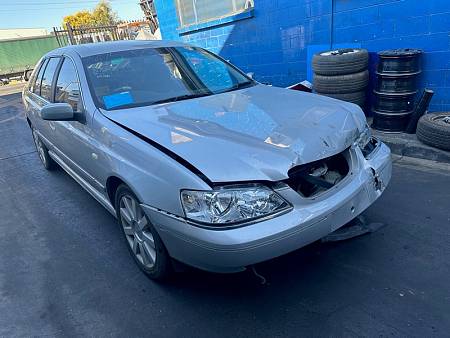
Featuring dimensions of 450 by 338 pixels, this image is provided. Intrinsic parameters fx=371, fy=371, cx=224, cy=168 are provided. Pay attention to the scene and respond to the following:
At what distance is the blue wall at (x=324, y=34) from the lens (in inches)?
193

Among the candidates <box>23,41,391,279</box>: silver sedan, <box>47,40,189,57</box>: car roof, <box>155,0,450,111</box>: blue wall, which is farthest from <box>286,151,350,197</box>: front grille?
<box>155,0,450,111</box>: blue wall

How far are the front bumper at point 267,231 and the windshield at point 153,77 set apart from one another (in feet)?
3.86

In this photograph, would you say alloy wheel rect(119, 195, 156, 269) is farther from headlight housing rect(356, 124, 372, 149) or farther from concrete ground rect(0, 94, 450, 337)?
headlight housing rect(356, 124, 372, 149)

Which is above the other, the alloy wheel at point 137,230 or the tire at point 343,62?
the tire at point 343,62

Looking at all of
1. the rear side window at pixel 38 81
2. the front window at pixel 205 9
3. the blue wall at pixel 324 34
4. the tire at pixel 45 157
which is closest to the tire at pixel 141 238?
the rear side window at pixel 38 81

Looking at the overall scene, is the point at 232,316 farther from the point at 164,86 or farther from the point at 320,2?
the point at 320,2

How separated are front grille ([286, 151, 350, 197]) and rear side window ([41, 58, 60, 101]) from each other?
121 inches

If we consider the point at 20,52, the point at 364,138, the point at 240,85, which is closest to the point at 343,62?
the point at 240,85

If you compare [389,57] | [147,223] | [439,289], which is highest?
→ [389,57]

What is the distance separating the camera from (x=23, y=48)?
26.1 meters

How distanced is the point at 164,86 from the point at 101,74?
55 centimetres

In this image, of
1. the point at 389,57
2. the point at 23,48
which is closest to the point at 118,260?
the point at 389,57

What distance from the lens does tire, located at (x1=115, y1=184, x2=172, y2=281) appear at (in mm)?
2453

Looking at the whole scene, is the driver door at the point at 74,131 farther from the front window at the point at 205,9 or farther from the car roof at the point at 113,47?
the front window at the point at 205,9
